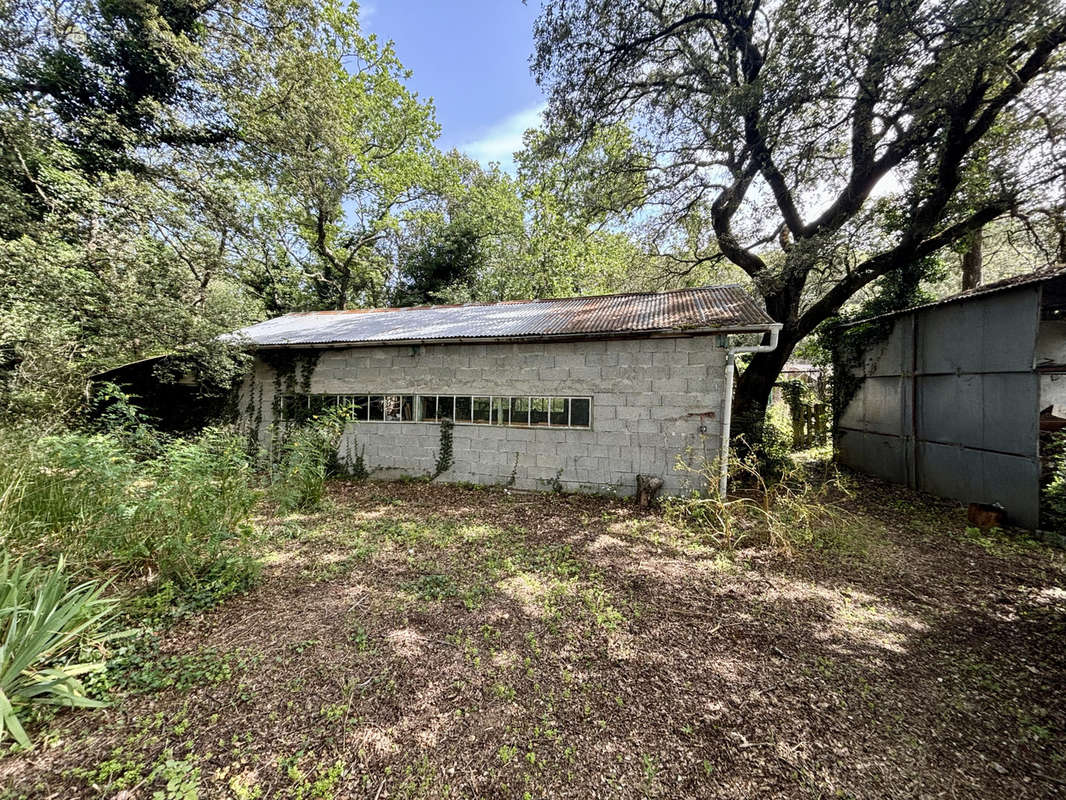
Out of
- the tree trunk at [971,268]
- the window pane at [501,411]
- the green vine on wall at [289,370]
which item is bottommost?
the window pane at [501,411]

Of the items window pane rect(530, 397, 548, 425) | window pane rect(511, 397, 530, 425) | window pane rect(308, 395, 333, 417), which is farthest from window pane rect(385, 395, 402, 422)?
window pane rect(530, 397, 548, 425)

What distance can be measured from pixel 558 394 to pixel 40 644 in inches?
232

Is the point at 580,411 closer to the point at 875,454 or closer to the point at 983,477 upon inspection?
the point at 983,477

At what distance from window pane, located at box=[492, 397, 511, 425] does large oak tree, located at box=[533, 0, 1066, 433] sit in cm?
490

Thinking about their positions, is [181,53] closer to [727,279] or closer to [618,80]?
[618,80]

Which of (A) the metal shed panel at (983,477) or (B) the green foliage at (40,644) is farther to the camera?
(A) the metal shed panel at (983,477)

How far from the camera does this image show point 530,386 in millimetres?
6895

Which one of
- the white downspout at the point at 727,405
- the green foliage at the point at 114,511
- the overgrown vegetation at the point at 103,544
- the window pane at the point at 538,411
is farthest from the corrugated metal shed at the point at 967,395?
the green foliage at the point at 114,511

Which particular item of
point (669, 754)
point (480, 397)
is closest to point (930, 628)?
point (669, 754)

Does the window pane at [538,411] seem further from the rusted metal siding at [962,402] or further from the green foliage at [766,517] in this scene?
the rusted metal siding at [962,402]

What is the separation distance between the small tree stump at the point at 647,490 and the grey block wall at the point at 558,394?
22cm

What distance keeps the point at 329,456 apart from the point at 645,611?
23.1 ft

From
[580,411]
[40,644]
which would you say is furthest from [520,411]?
[40,644]

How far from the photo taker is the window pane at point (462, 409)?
289 inches
